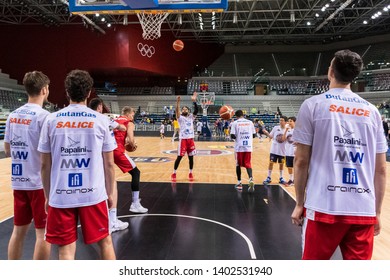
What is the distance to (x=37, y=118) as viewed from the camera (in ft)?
8.20

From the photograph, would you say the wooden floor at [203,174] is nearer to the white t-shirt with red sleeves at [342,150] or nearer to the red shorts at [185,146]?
the red shorts at [185,146]

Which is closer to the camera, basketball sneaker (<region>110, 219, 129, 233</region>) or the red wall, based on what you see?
basketball sneaker (<region>110, 219, 129, 233</region>)

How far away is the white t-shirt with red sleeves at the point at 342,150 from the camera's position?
1749 millimetres

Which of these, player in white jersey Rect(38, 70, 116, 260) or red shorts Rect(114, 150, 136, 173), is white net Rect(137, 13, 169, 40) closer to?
red shorts Rect(114, 150, 136, 173)

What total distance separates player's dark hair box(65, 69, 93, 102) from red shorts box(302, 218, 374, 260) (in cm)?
174

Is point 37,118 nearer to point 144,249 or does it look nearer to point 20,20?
point 144,249

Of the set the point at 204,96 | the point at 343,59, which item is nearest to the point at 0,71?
the point at 204,96

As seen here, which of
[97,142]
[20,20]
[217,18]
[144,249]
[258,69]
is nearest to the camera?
[97,142]

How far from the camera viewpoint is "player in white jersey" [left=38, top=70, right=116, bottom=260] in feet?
6.71

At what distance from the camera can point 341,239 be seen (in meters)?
1.76

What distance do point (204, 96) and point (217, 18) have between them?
5661 mm

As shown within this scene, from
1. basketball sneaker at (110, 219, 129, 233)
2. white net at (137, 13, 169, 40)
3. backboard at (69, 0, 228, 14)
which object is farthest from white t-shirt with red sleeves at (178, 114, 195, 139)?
white net at (137, 13, 169, 40)

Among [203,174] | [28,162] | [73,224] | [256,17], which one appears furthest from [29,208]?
[256,17]
